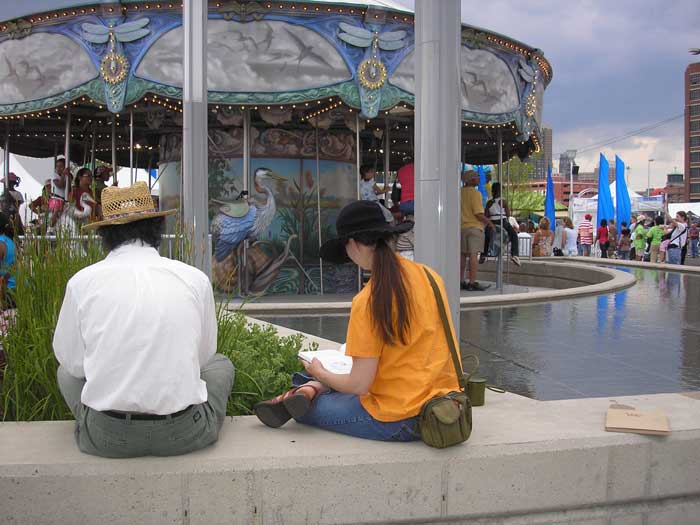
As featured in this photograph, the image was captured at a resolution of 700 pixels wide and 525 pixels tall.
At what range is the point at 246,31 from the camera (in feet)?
36.4

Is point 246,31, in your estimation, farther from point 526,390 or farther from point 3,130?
point 526,390

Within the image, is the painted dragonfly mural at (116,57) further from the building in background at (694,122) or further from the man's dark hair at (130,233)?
the building in background at (694,122)

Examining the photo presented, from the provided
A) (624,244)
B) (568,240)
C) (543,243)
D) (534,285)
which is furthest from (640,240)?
(534,285)

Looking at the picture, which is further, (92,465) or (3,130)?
(3,130)

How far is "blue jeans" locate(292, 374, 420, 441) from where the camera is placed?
329cm

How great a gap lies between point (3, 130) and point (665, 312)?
41.1ft

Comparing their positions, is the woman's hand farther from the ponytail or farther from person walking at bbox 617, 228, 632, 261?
person walking at bbox 617, 228, 632, 261

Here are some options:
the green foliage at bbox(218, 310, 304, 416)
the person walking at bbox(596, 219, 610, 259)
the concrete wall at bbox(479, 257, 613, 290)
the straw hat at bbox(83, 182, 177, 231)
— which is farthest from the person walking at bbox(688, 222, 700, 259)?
the straw hat at bbox(83, 182, 177, 231)

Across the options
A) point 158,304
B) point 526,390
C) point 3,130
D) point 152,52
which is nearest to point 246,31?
point 152,52

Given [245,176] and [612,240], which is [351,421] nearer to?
[245,176]

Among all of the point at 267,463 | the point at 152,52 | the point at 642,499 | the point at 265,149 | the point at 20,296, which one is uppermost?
the point at 152,52

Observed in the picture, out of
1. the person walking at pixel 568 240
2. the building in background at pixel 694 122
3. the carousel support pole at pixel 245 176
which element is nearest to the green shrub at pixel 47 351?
the carousel support pole at pixel 245 176

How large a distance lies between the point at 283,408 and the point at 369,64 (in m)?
8.78

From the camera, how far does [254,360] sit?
15.9 ft
